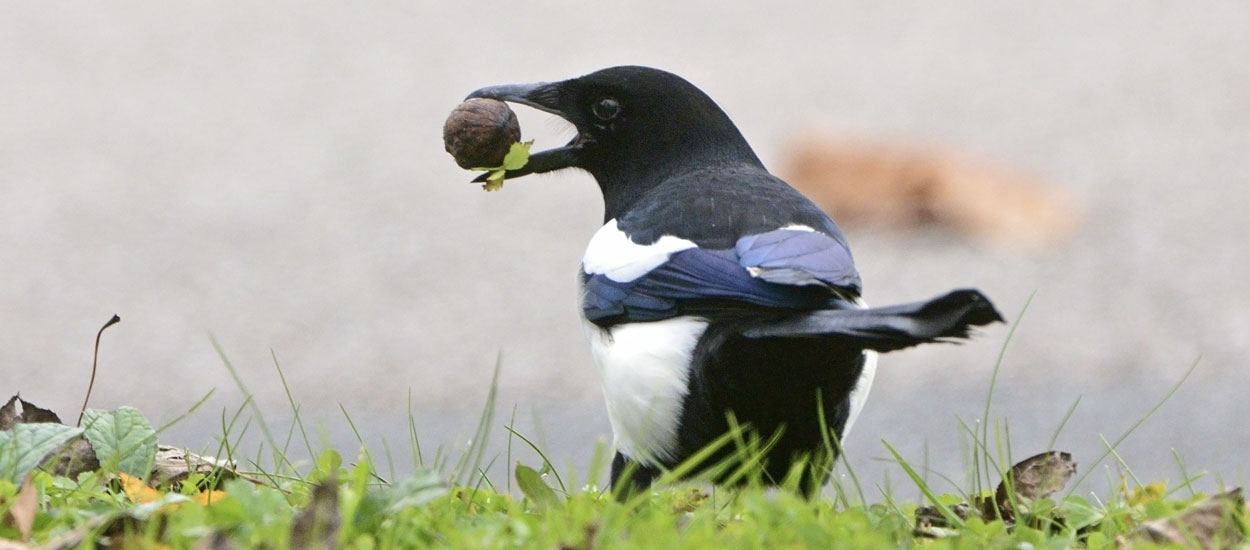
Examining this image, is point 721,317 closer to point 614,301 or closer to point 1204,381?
point 614,301

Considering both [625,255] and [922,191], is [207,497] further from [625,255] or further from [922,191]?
[922,191]

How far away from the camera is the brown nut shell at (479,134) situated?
3.77m

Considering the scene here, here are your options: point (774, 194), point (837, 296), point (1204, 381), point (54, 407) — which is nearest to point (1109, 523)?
point (837, 296)

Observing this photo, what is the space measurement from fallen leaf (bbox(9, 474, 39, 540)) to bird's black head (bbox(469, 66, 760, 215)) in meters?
1.79

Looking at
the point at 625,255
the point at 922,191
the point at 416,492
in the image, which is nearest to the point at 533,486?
the point at 416,492

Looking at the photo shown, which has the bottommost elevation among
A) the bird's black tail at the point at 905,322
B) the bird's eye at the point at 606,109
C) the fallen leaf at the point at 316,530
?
the fallen leaf at the point at 316,530

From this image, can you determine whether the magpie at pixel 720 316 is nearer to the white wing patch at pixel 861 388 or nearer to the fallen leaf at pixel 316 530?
the white wing patch at pixel 861 388

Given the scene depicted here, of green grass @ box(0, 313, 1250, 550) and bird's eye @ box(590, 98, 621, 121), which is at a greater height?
bird's eye @ box(590, 98, 621, 121)

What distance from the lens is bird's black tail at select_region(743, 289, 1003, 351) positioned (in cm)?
248

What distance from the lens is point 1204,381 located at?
23.4ft

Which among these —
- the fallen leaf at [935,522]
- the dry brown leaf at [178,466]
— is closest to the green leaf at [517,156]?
the dry brown leaf at [178,466]

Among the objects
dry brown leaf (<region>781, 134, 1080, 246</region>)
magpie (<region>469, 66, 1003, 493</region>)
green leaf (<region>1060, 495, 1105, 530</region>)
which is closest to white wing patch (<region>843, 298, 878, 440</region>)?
magpie (<region>469, 66, 1003, 493</region>)

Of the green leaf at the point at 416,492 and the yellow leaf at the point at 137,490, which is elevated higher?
the green leaf at the point at 416,492

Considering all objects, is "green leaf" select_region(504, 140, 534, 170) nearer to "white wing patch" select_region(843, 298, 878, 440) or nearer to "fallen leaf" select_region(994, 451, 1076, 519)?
"white wing patch" select_region(843, 298, 878, 440)
